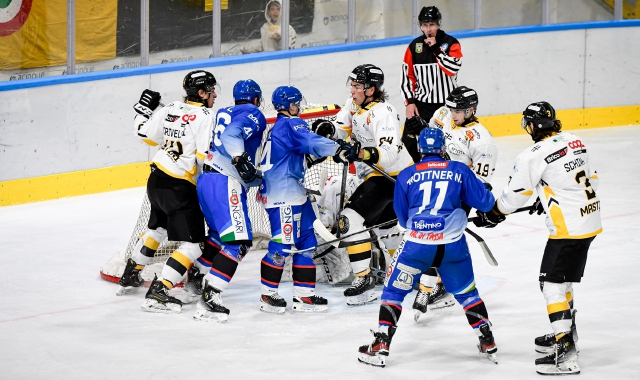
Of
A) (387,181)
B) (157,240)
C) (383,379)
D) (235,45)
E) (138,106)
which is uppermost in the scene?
(235,45)

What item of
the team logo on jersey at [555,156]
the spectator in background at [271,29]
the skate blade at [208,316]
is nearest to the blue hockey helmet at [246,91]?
the skate blade at [208,316]

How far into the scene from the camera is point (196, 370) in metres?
4.74

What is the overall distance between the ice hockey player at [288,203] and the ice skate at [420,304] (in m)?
0.55

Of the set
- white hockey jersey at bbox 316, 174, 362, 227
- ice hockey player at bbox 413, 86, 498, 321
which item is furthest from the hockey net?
ice hockey player at bbox 413, 86, 498, 321

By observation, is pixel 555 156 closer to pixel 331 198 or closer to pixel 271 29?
pixel 331 198

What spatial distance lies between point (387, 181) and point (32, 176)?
3.68 meters

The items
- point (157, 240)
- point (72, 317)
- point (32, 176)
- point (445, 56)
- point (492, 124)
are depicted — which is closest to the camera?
point (72, 317)

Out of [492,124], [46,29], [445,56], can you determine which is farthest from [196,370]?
[492,124]

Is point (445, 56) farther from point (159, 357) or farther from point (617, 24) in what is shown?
point (617, 24)

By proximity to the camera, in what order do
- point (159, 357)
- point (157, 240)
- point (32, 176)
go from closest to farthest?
point (159, 357), point (157, 240), point (32, 176)

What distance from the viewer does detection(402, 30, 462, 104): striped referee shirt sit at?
7590 mm

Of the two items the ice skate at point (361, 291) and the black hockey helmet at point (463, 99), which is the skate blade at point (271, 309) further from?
the black hockey helmet at point (463, 99)

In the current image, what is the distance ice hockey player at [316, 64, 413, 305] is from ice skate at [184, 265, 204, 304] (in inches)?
34.3

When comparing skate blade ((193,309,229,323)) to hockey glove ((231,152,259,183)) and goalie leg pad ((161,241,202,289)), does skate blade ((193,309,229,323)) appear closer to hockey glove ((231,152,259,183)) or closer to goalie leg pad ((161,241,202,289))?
goalie leg pad ((161,241,202,289))
